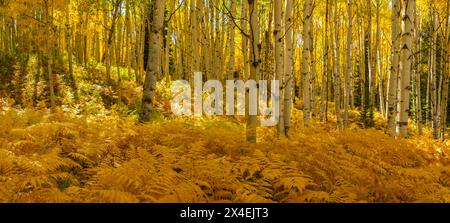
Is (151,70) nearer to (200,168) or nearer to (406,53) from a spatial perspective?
(200,168)

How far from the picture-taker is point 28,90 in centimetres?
1416

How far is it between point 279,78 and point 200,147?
8.48 feet

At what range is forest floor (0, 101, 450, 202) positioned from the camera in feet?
11.8

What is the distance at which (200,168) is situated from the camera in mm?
4293

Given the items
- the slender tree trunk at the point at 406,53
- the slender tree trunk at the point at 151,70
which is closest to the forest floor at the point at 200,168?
the slender tree trunk at the point at 406,53

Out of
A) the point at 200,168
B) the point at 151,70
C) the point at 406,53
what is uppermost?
the point at 406,53

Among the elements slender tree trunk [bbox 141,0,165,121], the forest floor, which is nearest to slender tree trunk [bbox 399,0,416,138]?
the forest floor

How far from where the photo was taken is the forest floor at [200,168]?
3.59 m

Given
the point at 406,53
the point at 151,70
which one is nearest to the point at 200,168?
the point at 151,70

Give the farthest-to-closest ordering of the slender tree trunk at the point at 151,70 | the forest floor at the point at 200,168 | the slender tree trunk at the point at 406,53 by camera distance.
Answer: the slender tree trunk at the point at 151,70 → the slender tree trunk at the point at 406,53 → the forest floor at the point at 200,168

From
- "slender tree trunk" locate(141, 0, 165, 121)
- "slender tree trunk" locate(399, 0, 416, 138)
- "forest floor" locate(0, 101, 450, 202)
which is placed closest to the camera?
"forest floor" locate(0, 101, 450, 202)

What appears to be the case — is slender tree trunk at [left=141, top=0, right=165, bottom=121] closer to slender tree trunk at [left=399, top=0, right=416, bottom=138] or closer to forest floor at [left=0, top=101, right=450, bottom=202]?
forest floor at [left=0, top=101, right=450, bottom=202]

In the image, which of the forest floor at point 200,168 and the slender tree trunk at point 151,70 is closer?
the forest floor at point 200,168

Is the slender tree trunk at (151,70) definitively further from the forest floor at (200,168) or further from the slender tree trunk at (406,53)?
the slender tree trunk at (406,53)
